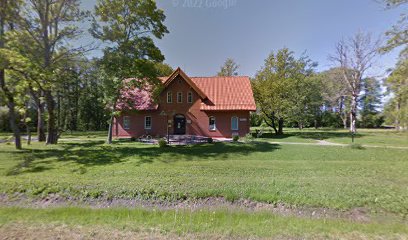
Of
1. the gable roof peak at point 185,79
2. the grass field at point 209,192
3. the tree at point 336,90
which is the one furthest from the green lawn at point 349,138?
the grass field at point 209,192

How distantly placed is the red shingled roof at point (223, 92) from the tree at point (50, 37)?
9.63 m

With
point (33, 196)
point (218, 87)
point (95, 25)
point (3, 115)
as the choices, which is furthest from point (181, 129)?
point (3, 115)

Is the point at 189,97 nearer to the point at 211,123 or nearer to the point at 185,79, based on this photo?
the point at 185,79

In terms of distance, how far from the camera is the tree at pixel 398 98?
6.96 metres

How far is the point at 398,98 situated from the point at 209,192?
Result: 23.0ft

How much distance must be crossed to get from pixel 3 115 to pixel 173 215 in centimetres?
4542

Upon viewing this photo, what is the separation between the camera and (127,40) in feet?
55.7

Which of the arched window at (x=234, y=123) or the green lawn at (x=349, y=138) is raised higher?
the arched window at (x=234, y=123)

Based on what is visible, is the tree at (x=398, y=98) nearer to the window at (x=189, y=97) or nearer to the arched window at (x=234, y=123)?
the arched window at (x=234, y=123)

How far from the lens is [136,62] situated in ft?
52.2

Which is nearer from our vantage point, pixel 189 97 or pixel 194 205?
pixel 194 205

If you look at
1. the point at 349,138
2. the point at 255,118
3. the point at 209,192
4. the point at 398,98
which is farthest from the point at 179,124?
the point at 255,118

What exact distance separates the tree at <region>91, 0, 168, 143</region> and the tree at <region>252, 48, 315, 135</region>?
52.6ft

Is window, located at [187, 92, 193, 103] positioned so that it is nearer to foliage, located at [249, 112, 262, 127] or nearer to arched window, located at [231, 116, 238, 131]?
arched window, located at [231, 116, 238, 131]
